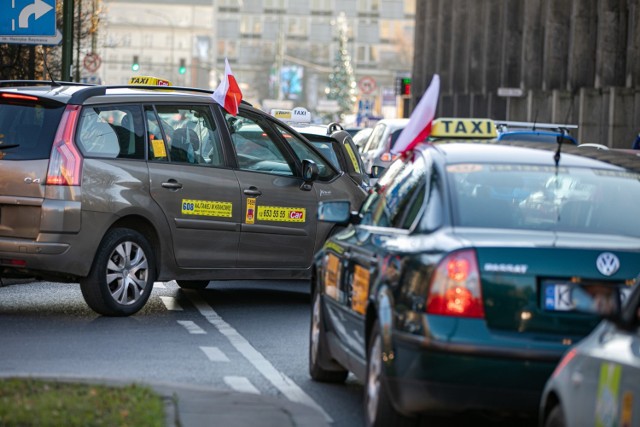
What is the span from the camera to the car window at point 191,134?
13672 millimetres

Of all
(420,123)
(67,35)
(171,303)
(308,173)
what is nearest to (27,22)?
(67,35)

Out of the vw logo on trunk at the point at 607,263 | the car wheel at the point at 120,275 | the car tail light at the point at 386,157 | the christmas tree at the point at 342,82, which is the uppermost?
the christmas tree at the point at 342,82

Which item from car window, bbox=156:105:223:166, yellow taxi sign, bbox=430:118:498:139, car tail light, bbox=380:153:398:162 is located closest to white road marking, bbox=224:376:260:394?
yellow taxi sign, bbox=430:118:498:139

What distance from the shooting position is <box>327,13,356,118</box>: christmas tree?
471ft

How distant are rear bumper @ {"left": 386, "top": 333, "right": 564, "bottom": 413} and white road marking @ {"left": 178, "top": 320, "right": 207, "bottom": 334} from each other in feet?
18.4

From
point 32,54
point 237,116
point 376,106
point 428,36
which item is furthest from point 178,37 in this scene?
point 237,116

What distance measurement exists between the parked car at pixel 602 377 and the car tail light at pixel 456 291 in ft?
3.28

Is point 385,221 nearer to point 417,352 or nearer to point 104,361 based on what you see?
point 417,352

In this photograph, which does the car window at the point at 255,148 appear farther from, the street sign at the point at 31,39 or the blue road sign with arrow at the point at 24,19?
the blue road sign with arrow at the point at 24,19

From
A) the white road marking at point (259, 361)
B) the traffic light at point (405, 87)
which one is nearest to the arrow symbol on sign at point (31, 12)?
the white road marking at point (259, 361)

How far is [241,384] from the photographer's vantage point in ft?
31.7

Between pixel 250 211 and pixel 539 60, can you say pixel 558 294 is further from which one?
pixel 539 60

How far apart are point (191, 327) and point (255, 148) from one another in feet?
6.92

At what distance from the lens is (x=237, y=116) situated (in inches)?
561
